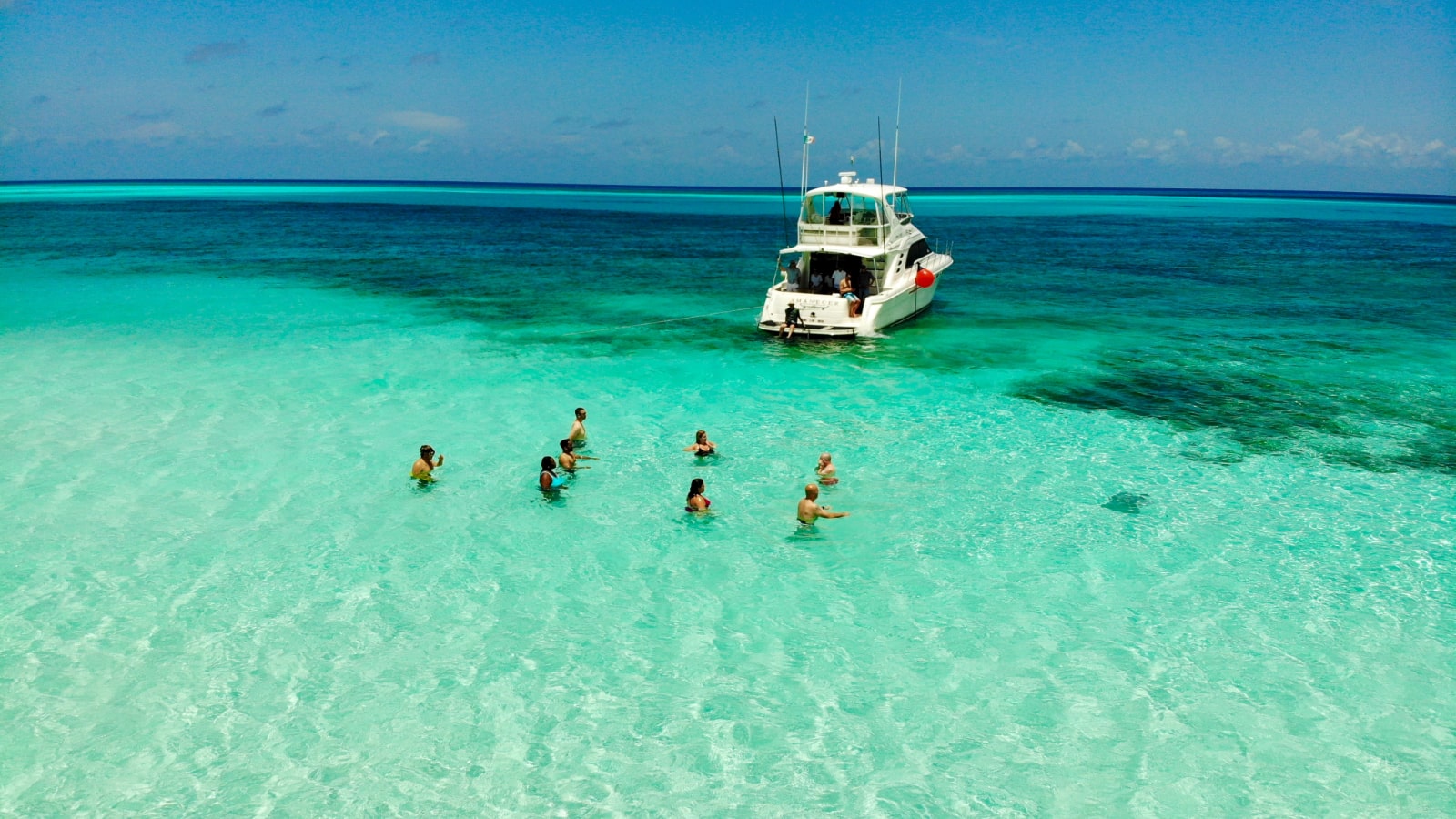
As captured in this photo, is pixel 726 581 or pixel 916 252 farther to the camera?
pixel 916 252

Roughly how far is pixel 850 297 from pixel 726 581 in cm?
1334

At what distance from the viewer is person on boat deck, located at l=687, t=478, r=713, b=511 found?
11305mm

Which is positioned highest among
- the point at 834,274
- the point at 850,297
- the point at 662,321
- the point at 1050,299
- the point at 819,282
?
the point at 834,274

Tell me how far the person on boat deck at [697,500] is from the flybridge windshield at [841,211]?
12608 mm

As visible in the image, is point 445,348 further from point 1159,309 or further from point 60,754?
point 1159,309

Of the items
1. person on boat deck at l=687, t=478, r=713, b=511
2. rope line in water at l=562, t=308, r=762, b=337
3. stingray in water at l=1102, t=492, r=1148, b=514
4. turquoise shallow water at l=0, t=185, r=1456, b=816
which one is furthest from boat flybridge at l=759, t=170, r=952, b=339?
person on boat deck at l=687, t=478, r=713, b=511

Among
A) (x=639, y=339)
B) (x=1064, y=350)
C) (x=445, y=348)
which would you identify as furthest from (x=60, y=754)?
(x=1064, y=350)

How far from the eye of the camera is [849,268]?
23531 millimetres

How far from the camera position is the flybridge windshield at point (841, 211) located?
2256 centimetres

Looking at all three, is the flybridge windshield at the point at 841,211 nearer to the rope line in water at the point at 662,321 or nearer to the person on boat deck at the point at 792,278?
the person on boat deck at the point at 792,278

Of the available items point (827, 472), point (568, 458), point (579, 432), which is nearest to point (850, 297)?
point (579, 432)

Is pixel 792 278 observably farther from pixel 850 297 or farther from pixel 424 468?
pixel 424 468

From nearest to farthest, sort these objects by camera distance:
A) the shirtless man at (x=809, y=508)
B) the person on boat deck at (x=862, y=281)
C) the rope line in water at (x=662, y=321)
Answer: the shirtless man at (x=809, y=508) < the person on boat deck at (x=862, y=281) < the rope line in water at (x=662, y=321)

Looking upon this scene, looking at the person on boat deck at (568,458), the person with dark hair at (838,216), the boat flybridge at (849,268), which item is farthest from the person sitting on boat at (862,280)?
the person on boat deck at (568,458)
